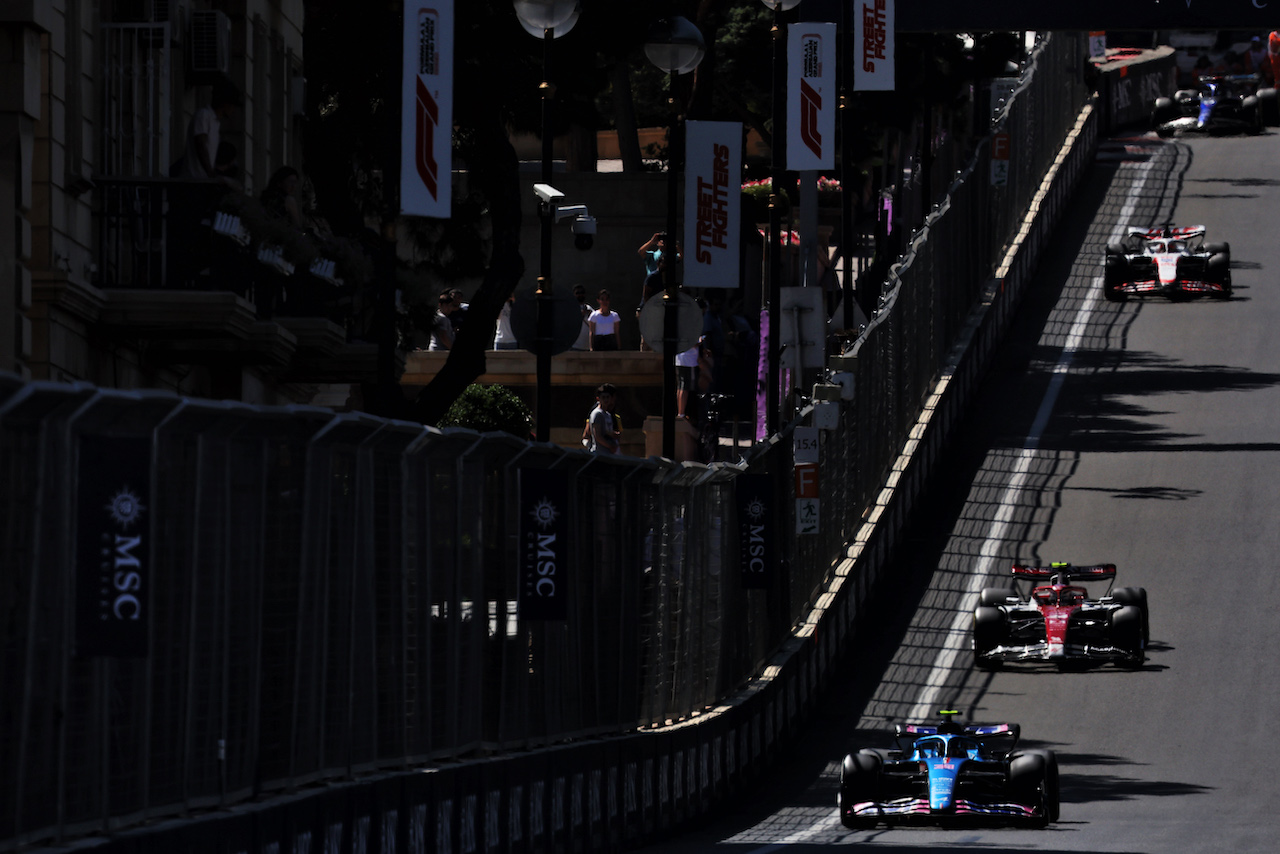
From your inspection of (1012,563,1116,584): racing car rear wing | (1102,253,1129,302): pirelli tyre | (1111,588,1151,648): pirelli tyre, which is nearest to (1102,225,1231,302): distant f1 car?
(1102,253,1129,302): pirelli tyre

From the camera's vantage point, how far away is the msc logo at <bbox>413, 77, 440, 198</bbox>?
15883 mm

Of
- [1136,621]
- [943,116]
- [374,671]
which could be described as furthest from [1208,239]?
[374,671]

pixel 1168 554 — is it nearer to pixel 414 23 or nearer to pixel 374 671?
pixel 414 23

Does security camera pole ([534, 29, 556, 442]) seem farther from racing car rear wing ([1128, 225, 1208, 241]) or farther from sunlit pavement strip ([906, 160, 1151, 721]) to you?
racing car rear wing ([1128, 225, 1208, 241])

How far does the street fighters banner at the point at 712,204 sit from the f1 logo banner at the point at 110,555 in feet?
49.4

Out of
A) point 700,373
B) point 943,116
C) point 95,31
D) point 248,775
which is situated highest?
point 943,116

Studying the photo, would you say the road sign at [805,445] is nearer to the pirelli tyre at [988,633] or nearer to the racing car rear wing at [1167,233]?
the pirelli tyre at [988,633]

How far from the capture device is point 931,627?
92.8 ft

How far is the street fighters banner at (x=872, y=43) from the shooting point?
35531mm

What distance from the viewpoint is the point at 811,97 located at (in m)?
29.6

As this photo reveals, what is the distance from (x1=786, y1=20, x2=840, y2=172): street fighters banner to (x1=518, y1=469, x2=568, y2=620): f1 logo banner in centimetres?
1645

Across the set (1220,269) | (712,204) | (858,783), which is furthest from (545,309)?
(1220,269)

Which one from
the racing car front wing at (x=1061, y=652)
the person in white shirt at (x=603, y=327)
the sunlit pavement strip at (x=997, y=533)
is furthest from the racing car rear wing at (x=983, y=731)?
the person in white shirt at (x=603, y=327)

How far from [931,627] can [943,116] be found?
97.2 ft
